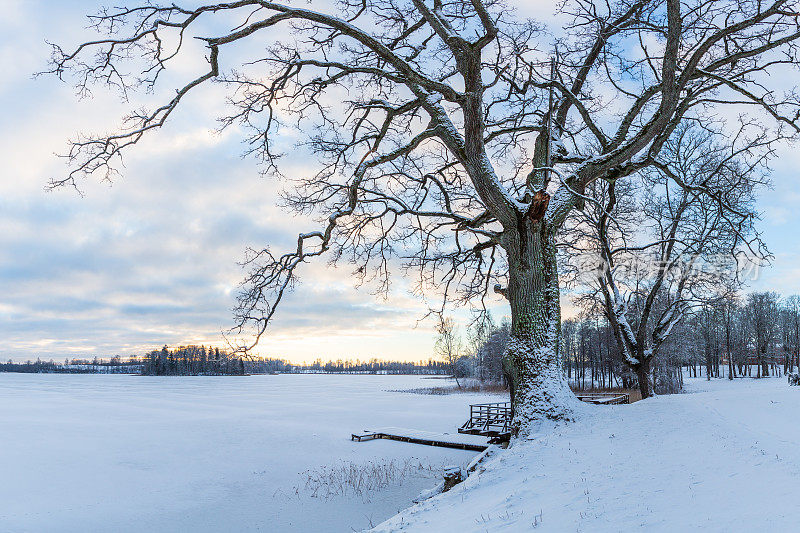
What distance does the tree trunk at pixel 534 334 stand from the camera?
930 centimetres

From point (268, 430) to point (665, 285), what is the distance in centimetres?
2027

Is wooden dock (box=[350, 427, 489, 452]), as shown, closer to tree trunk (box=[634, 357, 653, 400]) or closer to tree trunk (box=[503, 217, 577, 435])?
tree trunk (box=[634, 357, 653, 400])

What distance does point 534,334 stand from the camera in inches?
380

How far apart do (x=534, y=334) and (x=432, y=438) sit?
11175 mm

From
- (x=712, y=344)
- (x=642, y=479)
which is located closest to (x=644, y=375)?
(x=642, y=479)

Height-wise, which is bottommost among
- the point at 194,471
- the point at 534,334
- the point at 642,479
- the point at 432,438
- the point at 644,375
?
the point at 194,471

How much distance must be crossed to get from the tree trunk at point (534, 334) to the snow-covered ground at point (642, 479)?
0.56m

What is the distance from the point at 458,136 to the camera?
394 inches

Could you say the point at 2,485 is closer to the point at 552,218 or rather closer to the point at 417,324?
the point at 417,324

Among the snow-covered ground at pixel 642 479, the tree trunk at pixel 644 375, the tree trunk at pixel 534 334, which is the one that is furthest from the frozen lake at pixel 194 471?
the tree trunk at pixel 644 375

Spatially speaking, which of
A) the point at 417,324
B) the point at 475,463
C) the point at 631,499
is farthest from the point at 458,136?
the point at 631,499

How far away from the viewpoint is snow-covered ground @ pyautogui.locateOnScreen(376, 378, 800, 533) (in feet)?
13.2

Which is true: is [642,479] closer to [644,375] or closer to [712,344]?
[644,375]

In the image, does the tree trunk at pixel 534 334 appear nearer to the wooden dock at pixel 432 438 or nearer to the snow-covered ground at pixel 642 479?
the snow-covered ground at pixel 642 479
